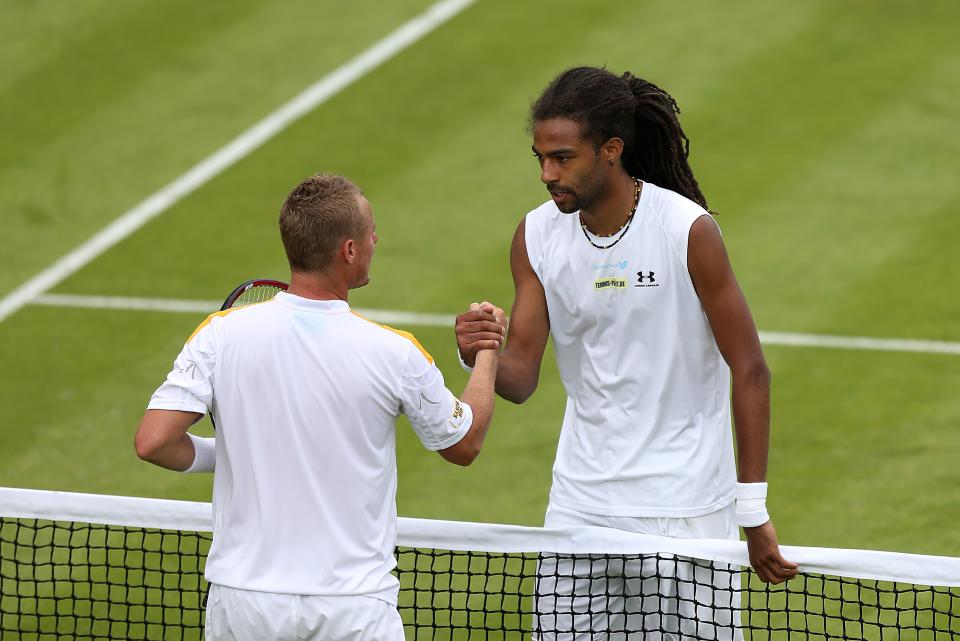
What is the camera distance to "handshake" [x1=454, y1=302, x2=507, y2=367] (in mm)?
5133

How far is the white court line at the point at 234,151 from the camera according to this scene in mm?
11469

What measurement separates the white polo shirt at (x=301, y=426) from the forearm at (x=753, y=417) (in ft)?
3.55

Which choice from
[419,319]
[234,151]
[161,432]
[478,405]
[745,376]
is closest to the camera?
[161,432]

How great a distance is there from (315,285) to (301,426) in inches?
16.4

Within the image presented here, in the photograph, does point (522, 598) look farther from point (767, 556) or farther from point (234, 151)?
point (234, 151)

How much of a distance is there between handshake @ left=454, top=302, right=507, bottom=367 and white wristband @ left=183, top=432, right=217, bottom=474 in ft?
2.84

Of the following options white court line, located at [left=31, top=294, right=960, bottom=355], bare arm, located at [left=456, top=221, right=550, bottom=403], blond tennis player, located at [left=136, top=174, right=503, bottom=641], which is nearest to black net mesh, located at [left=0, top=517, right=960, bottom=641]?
bare arm, located at [left=456, top=221, right=550, bottom=403]

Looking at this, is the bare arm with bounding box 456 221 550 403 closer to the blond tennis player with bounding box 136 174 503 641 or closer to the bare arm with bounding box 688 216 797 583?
the bare arm with bounding box 688 216 797 583

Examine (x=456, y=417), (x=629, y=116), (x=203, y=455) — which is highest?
(x=629, y=116)

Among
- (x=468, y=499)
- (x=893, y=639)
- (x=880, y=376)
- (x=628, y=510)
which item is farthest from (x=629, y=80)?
(x=880, y=376)

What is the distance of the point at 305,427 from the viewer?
4500 mm

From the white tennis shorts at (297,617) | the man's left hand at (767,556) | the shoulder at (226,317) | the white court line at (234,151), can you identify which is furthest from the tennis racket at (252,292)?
the white court line at (234,151)

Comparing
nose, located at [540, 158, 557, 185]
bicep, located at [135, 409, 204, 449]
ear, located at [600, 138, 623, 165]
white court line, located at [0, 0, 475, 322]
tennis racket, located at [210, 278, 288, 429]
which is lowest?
bicep, located at [135, 409, 204, 449]

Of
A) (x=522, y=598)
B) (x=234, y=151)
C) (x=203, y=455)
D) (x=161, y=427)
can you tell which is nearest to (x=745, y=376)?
(x=203, y=455)
